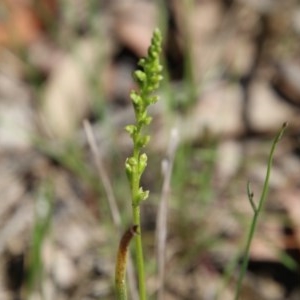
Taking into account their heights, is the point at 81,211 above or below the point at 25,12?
below

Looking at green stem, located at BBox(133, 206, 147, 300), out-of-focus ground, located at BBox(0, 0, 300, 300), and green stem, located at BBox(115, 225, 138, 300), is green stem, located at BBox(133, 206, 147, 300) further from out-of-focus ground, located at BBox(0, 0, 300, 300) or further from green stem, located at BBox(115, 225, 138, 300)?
out-of-focus ground, located at BBox(0, 0, 300, 300)

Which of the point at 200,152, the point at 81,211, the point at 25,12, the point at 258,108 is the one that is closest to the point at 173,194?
the point at 200,152

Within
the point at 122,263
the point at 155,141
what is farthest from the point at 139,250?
the point at 155,141

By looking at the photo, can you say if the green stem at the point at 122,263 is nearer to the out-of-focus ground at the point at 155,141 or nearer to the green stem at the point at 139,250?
the green stem at the point at 139,250

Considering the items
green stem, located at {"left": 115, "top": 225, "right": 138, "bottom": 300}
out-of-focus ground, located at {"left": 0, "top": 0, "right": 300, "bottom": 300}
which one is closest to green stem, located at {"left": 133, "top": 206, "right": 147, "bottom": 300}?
green stem, located at {"left": 115, "top": 225, "right": 138, "bottom": 300}

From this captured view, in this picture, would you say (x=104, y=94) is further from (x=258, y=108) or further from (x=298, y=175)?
(x=298, y=175)

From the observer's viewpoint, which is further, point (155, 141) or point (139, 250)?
point (155, 141)

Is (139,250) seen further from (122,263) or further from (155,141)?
(155,141)

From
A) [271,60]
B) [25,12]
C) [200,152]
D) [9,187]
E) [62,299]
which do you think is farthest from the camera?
[25,12]
